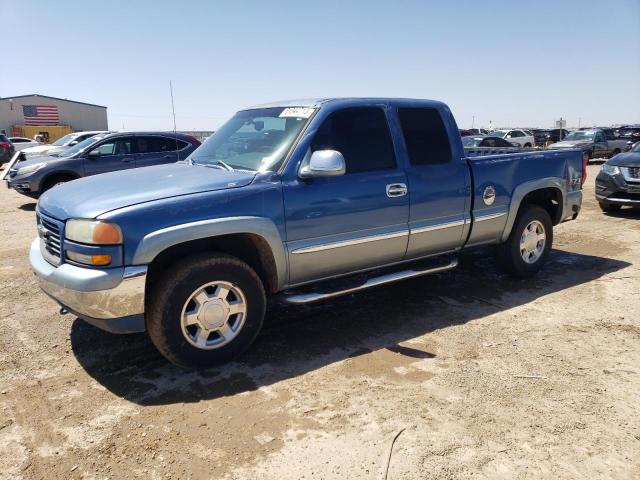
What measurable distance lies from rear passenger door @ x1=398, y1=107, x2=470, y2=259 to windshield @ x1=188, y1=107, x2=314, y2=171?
3.46 ft

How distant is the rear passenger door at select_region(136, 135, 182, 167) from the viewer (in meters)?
10.7

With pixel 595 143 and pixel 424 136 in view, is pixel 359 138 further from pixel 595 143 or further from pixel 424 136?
pixel 595 143

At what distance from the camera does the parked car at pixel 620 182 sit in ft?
29.8

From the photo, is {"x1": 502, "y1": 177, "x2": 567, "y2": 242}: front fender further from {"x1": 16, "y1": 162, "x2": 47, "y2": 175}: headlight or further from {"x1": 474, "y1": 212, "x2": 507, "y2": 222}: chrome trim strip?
{"x1": 16, "y1": 162, "x2": 47, "y2": 175}: headlight

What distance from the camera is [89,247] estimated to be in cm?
315

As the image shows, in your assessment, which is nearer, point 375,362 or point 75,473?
point 75,473

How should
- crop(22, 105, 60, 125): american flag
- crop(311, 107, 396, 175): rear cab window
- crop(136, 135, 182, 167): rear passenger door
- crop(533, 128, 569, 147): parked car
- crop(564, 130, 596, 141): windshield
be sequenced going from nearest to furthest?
crop(311, 107, 396, 175): rear cab window < crop(136, 135, 182, 167): rear passenger door < crop(564, 130, 596, 141): windshield < crop(533, 128, 569, 147): parked car < crop(22, 105, 60, 125): american flag

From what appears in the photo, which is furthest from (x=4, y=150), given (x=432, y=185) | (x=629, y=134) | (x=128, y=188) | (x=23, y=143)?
(x=629, y=134)

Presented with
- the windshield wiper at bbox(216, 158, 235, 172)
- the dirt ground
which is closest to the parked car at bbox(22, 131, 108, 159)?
the dirt ground

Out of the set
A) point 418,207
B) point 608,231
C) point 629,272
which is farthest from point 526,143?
point 418,207

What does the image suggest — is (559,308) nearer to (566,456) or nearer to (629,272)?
(629,272)

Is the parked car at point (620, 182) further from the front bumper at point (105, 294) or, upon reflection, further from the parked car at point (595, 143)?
the parked car at point (595, 143)

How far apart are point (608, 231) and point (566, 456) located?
681cm

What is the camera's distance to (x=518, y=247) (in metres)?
5.48
